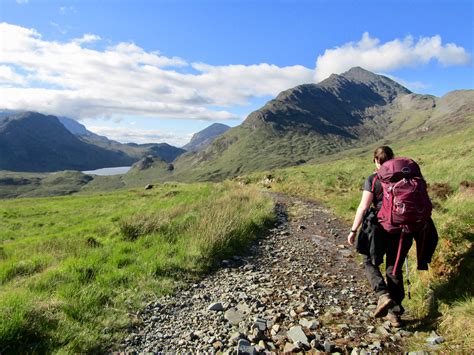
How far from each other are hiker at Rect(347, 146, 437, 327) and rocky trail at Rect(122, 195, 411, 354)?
428 mm

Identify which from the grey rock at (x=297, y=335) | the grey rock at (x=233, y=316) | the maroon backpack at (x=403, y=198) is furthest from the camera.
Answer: the grey rock at (x=233, y=316)

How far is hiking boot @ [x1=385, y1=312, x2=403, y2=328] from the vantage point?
585 cm

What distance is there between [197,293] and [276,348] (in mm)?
2609

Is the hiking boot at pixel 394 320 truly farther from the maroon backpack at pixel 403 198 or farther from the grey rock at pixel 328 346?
the maroon backpack at pixel 403 198

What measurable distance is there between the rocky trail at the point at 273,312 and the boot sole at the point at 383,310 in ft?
0.36

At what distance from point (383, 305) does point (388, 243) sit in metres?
A: 1.11

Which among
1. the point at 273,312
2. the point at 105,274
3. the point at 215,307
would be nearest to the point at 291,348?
the point at 273,312

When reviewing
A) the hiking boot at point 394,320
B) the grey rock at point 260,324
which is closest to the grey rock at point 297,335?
the grey rock at point 260,324

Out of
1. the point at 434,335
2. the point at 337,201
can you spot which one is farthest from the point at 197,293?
the point at 337,201

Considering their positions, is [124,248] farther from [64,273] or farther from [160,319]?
[160,319]

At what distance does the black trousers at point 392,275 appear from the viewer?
6062 mm

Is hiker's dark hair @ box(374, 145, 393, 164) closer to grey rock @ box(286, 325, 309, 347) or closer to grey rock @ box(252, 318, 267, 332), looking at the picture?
grey rock @ box(286, 325, 309, 347)

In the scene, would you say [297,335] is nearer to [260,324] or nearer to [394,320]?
[260,324]

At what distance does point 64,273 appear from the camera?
769cm
